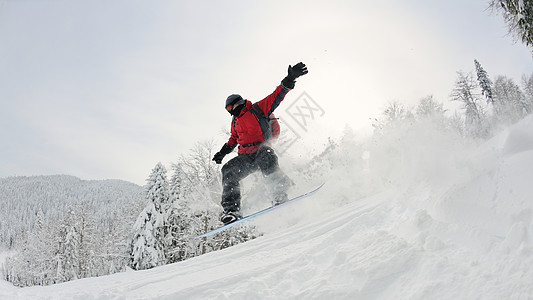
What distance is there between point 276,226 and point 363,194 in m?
3.23

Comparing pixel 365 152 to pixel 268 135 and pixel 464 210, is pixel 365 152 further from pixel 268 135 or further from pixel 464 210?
pixel 464 210

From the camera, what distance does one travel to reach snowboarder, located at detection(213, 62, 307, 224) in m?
5.49

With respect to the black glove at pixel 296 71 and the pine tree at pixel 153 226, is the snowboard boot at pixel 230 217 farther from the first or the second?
the pine tree at pixel 153 226

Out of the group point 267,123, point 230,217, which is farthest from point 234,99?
point 230,217

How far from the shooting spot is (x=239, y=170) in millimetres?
5715

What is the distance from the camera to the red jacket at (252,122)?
543cm

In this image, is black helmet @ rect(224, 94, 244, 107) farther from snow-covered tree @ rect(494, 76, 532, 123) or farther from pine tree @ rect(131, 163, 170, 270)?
snow-covered tree @ rect(494, 76, 532, 123)

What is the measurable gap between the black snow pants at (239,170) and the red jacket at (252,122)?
0.54 ft

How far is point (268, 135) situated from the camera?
226 inches

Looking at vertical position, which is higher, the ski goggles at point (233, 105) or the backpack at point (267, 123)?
the ski goggles at point (233, 105)

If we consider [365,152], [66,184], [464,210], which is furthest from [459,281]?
[66,184]

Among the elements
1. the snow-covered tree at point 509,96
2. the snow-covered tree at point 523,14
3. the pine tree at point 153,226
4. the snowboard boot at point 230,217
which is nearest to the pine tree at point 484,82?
the snow-covered tree at point 509,96

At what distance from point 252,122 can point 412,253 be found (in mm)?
3766

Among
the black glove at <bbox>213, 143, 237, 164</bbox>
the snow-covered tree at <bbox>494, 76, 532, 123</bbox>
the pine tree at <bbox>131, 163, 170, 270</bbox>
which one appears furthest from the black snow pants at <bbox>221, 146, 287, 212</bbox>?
the snow-covered tree at <bbox>494, 76, 532, 123</bbox>
